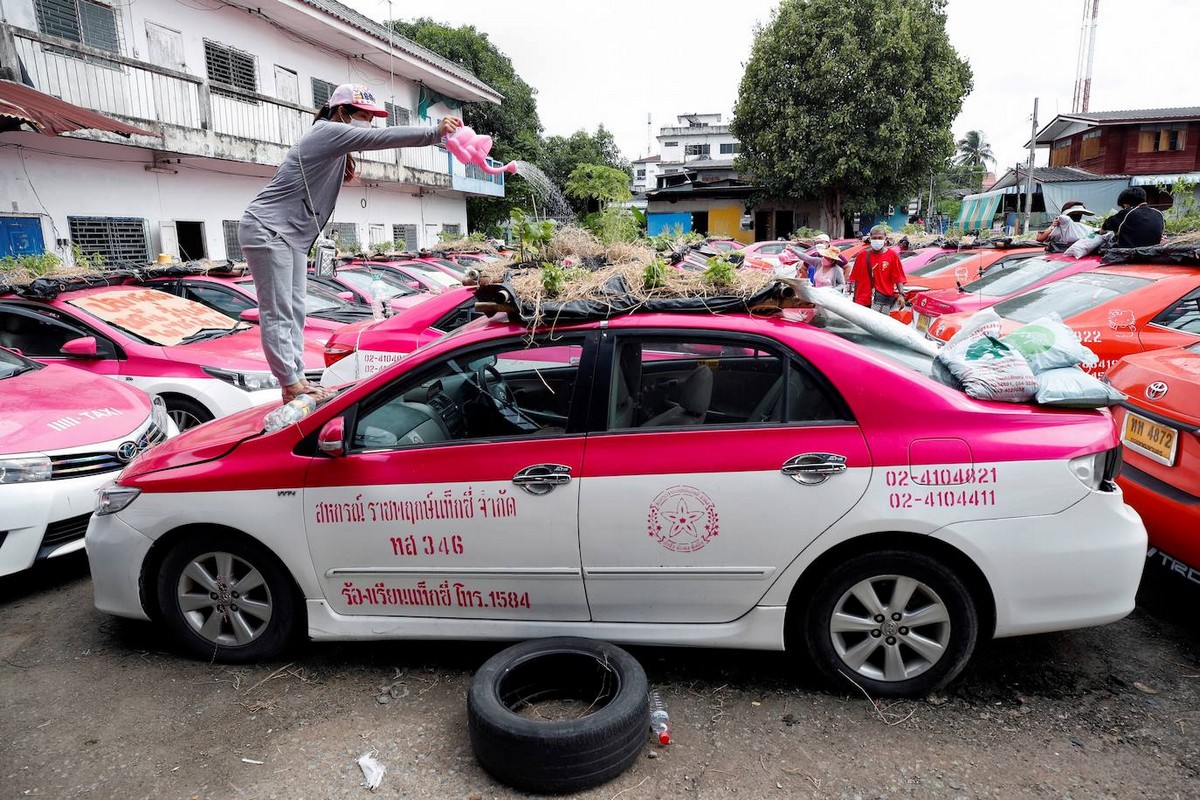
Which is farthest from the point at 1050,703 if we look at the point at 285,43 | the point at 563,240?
the point at 285,43

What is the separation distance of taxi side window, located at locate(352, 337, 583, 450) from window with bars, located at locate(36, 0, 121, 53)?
500 inches

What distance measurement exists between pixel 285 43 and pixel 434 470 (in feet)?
61.2

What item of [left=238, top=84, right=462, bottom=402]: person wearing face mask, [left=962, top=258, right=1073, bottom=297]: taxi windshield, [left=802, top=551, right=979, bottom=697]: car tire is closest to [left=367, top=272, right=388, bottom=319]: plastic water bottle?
[left=238, top=84, right=462, bottom=402]: person wearing face mask

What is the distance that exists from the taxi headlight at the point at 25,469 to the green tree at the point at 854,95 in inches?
1164

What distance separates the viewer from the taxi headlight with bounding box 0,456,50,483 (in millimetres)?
4043

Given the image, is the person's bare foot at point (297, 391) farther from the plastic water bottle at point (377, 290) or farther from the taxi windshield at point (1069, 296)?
the plastic water bottle at point (377, 290)

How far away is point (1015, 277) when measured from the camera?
26.2ft

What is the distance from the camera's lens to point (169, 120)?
13.7 meters

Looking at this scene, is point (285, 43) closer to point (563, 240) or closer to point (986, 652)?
point (563, 240)

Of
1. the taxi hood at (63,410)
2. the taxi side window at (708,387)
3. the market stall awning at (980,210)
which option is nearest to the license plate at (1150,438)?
the taxi side window at (708,387)

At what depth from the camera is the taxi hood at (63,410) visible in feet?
14.1

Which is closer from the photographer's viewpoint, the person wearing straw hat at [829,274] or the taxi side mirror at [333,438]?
the taxi side mirror at [333,438]

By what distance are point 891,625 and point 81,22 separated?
15.3m

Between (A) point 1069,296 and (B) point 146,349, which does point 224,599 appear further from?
(A) point 1069,296
